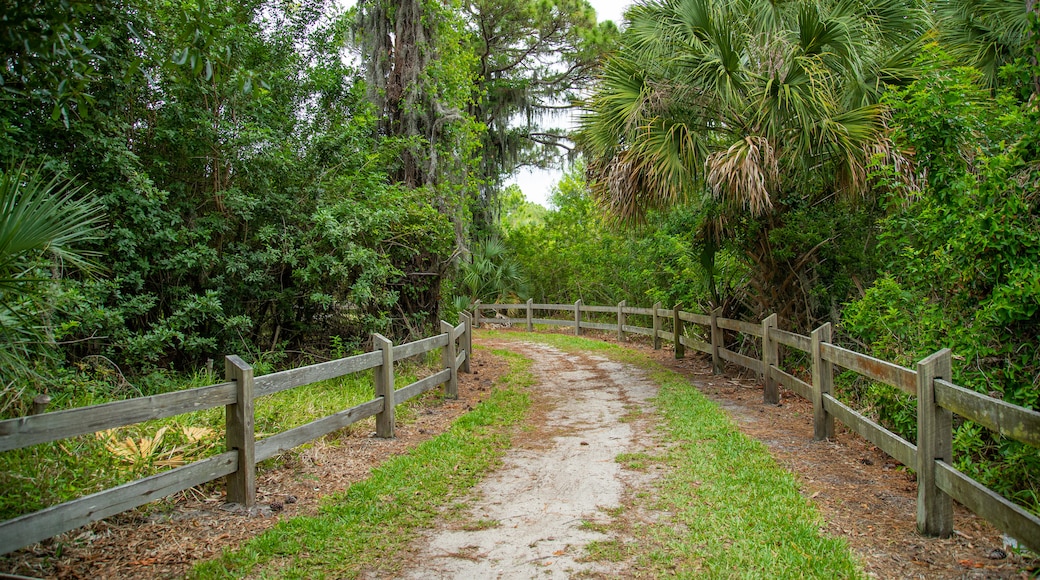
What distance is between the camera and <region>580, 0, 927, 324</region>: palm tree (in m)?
8.56

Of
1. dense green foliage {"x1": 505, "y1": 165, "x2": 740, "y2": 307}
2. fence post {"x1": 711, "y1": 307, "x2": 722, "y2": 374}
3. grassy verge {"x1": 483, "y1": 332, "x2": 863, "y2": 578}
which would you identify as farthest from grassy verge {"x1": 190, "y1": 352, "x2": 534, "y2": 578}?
dense green foliage {"x1": 505, "y1": 165, "x2": 740, "y2": 307}

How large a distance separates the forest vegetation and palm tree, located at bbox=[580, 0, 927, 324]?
4cm

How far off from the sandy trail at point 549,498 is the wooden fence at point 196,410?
153 cm

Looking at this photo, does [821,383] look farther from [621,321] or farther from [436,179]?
[621,321]

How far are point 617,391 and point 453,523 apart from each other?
5.84 metres

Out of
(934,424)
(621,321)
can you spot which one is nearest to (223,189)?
(934,424)

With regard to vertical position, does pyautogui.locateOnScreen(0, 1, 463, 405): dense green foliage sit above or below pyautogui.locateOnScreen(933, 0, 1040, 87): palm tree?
below

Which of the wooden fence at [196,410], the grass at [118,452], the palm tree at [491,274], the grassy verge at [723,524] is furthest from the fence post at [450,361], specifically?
the palm tree at [491,274]

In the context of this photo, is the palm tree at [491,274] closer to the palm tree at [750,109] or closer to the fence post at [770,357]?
the palm tree at [750,109]

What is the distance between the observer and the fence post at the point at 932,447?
13.8 feet

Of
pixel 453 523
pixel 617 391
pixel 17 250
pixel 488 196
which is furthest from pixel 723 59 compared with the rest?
pixel 488 196

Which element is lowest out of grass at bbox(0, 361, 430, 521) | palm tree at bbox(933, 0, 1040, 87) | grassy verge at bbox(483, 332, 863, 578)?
grassy verge at bbox(483, 332, 863, 578)

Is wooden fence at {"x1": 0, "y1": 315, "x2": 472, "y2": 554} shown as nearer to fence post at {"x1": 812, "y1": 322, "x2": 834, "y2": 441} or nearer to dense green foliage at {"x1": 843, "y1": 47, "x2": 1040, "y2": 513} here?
fence post at {"x1": 812, "y1": 322, "x2": 834, "y2": 441}

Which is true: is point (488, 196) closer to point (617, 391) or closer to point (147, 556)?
point (617, 391)
